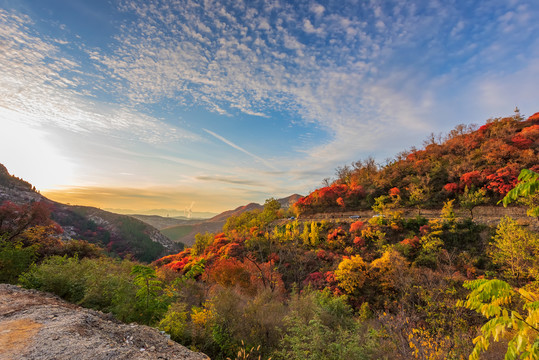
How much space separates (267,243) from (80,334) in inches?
1097

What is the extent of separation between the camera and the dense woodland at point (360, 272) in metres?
6.56

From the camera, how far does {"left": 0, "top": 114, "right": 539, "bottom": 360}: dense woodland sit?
21.5 ft

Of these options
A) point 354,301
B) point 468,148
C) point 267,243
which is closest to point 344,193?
point 267,243

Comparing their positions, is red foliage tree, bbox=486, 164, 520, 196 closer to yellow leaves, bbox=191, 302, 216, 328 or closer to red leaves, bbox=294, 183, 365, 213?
red leaves, bbox=294, 183, 365, 213

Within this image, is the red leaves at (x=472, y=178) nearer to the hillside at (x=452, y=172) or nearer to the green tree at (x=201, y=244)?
the hillside at (x=452, y=172)

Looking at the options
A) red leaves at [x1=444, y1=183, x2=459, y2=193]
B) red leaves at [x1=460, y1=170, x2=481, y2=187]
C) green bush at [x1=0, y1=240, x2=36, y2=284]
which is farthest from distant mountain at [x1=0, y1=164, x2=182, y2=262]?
red leaves at [x1=460, y1=170, x2=481, y2=187]

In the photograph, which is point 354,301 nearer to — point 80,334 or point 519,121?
point 80,334

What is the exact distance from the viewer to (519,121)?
36.5 m

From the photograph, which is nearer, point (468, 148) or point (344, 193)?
point (468, 148)

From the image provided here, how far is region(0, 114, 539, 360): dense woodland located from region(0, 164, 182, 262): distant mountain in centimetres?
2490

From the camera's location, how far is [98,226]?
190 feet

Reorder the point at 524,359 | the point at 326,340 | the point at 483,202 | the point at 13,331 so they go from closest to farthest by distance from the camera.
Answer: the point at 524,359
the point at 13,331
the point at 326,340
the point at 483,202

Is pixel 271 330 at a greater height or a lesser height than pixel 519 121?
lesser

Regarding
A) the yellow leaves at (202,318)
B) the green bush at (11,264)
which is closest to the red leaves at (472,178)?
the yellow leaves at (202,318)
